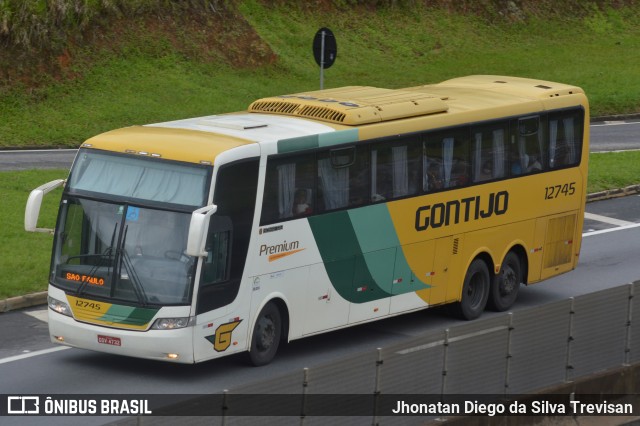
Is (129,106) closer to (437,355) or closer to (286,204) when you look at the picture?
(286,204)

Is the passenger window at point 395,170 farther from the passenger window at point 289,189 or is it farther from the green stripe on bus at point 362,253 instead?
the passenger window at point 289,189

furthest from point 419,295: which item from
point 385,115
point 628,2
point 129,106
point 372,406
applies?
point 628,2

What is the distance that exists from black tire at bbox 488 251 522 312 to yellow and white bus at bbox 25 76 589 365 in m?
0.04

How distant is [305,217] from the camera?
17.7 m

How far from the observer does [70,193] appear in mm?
16922

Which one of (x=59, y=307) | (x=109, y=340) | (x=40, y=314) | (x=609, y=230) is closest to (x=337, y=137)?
(x=109, y=340)

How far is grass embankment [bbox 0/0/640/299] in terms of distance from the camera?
3672 centimetres

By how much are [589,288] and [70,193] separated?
9916mm

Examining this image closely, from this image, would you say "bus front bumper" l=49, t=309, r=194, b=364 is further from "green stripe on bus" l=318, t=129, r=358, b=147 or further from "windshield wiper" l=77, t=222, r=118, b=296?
"green stripe on bus" l=318, t=129, r=358, b=147

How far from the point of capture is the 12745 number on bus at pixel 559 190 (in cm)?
2195

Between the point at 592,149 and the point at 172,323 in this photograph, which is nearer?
the point at 172,323

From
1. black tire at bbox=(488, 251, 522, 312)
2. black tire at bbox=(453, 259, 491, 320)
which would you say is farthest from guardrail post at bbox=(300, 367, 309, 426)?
black tire at bbox=(488, 251, 522, 312)

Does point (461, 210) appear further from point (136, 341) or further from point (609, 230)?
point (609, 230)

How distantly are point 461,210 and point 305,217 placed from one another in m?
3.51
